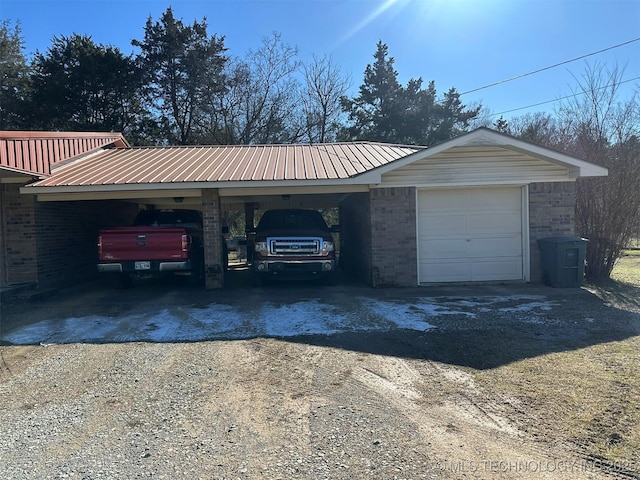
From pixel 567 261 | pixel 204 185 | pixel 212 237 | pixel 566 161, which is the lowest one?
pixel 567 261

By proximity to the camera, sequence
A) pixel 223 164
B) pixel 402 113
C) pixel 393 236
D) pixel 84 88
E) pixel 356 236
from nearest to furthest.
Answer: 1. pixel 393 236
2. pixel 223 164
3. pixel 356 236
4. pixel 84 88
5. pixel 402 113

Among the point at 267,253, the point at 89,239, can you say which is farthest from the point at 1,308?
the point at 267,253

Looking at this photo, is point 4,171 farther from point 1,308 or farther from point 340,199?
point 340,199

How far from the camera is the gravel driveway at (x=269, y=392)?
3.35m

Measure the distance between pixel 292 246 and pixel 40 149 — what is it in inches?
281

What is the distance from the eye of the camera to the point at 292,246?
1050cm

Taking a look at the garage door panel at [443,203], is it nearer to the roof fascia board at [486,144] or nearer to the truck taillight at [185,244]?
the roof fascia board at [486,144]

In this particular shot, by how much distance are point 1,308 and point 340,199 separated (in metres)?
9.81

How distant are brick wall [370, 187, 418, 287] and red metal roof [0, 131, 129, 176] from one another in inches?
306

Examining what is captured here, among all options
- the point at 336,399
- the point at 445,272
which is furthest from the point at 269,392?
the point at 445,272

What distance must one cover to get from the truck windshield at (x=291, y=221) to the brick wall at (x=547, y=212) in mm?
5004

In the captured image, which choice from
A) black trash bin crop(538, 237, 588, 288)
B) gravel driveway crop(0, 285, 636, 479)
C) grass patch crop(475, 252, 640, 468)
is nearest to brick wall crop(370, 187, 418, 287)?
gravel driveway crop(0, 285, 636, 479)

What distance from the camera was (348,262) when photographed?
49.6 feet

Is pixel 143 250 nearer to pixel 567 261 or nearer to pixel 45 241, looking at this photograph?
pixel 45 241
